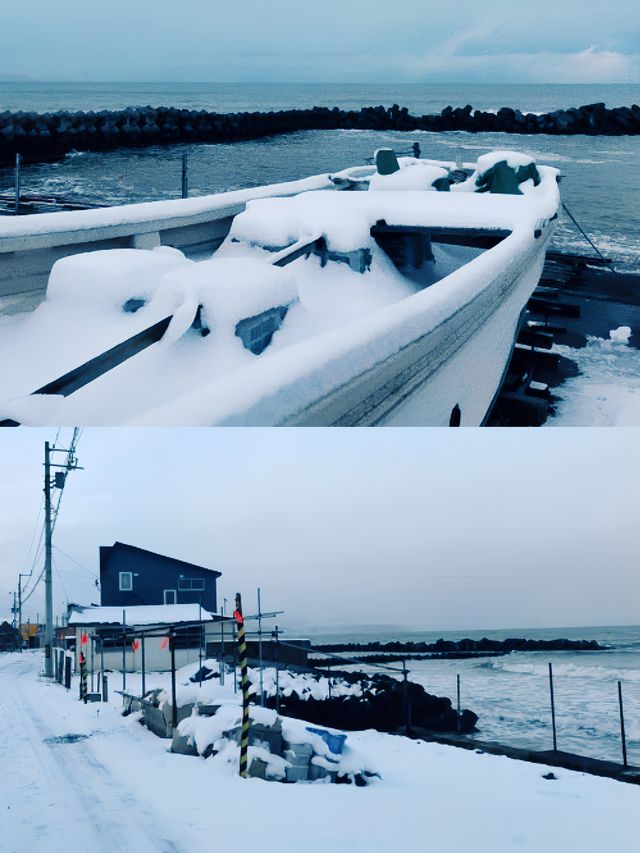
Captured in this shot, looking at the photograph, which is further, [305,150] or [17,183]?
[305,150]

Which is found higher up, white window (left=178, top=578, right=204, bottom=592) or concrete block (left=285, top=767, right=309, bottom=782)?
white window (left=178, top=578, right=204, bottom=592)

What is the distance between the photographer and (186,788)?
2.19 metres

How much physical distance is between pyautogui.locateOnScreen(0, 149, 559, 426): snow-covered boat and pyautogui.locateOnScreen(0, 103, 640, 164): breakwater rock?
0.23 metres

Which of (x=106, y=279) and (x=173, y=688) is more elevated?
(x=106, y=279)

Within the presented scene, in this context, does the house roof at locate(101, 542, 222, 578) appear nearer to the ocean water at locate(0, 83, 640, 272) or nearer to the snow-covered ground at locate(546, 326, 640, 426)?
the snow-covered ground at locate(546, 326, 640, 426)

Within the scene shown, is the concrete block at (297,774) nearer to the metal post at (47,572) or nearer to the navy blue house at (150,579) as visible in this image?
the navy blue house at (150,579)

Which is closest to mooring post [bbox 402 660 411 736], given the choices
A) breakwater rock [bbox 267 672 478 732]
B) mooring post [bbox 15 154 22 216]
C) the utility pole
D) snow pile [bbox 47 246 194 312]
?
breakwater rock [bbox 267 672 478 732]

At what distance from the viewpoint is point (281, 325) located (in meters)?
2.33

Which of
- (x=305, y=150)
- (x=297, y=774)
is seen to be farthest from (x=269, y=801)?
(x=305, y=150)

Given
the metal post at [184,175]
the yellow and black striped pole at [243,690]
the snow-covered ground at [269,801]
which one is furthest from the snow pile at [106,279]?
the snow-covered ground at [269,801]

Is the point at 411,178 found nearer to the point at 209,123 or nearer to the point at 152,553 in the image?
the point at 209,123

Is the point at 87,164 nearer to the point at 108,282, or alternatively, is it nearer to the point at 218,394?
the point at 108,282

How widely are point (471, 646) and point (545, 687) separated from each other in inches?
19.4

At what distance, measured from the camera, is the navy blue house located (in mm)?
2438
